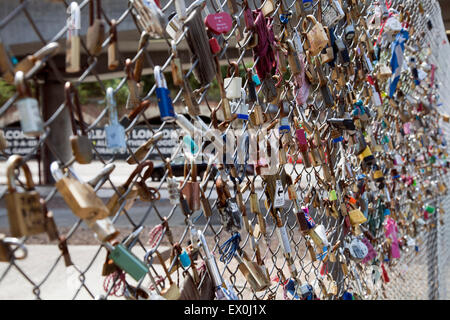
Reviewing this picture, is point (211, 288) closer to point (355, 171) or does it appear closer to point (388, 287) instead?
point (355, 171)

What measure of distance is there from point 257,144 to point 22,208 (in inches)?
19.9

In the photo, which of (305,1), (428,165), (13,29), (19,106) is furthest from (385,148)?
(13,29)

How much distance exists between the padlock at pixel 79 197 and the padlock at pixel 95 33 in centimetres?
15

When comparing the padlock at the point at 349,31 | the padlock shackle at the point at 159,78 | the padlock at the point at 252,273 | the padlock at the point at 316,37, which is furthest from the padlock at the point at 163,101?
the padlock at the point at 349,31

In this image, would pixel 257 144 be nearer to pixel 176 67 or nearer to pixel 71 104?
pixel 176 67

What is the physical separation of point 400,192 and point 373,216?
53 centimetres

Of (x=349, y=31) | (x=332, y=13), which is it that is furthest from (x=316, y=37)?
(x=349, y=31)

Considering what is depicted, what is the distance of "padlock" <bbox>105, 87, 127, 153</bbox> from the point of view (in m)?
0.58

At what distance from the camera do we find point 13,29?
634cm

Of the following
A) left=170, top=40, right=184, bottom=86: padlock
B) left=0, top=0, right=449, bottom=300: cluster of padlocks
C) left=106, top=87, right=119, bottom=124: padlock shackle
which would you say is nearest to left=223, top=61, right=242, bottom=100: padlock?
left=0, top=0, right=449, bottom=300: cluster of padlocks

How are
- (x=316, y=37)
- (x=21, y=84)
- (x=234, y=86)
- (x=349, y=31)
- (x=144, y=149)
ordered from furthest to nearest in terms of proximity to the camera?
1. (x=349, y=31)
2. (x=316, y=37)
3. (x=234, y=86)
4. (x=144, y=149)
5. (x=21, y=84)

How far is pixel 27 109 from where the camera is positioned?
1.58ft

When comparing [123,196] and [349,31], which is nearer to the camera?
[123,196]

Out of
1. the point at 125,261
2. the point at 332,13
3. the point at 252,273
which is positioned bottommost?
the point at 252,273
